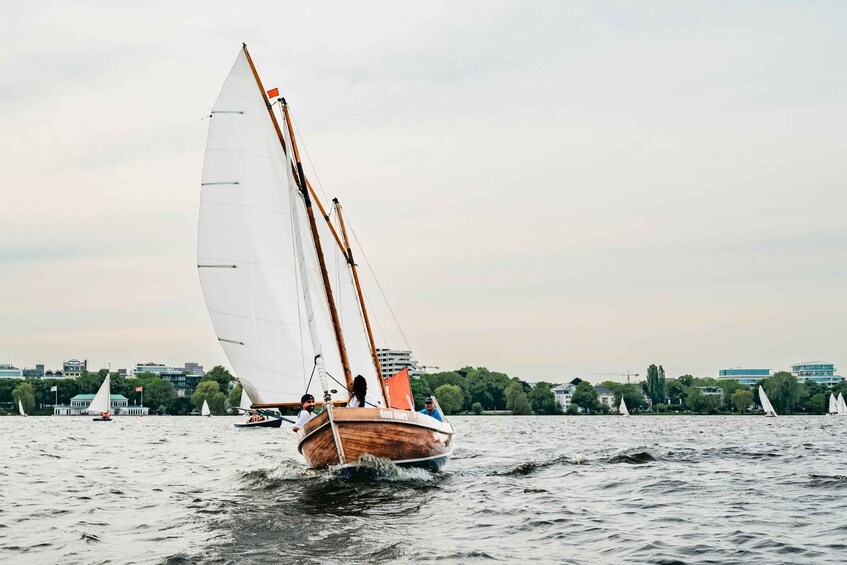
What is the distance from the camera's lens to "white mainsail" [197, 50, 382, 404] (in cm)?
2905

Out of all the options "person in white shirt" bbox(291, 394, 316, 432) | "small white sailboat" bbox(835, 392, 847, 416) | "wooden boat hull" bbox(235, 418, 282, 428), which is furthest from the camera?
"small white sailboat" bbox(835, 392, 847, 416)

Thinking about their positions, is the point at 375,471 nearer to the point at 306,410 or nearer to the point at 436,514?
the point at 306,410

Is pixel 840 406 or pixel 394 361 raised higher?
pixel 394 361

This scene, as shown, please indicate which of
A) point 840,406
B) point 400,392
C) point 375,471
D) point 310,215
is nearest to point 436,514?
point 375,471

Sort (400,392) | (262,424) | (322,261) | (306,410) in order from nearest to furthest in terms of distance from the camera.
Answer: (306,410) → (322,261) → (400,392) → (262,424)

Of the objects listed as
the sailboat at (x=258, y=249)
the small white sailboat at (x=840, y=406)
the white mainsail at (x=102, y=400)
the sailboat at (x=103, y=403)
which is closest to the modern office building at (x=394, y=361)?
the sailboat at (x=258, y=249)

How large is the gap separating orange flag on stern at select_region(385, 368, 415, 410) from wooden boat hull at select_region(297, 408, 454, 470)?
685 centimetres

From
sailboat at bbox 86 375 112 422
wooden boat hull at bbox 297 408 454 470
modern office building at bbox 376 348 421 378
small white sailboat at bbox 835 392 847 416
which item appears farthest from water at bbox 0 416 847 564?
small white sailboat at bbox 835 392 847 416

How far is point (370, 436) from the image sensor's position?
25.2 m

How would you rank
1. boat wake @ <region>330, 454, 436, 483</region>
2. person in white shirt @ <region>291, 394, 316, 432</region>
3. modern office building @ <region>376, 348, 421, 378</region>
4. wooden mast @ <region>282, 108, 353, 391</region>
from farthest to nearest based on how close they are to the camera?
modern office building @ <region>376, 348, 421, 378</region>
wooden mast @ <region>282, 108, 353, 391</region>
person in white shirt @ <region>291, 394, 316, 432</region>
boat wake @ <region>330, 454, 436, 483</region>

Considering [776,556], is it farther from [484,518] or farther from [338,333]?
[338,333]

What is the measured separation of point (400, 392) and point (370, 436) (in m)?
10.3

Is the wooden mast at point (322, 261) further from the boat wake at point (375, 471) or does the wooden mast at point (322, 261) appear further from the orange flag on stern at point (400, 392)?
the orange flag on stern at point (400, 392)

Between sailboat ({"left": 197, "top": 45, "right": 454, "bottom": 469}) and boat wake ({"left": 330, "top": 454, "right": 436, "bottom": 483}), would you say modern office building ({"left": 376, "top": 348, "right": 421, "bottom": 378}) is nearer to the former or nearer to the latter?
sailboat ({"left": 197, "top": 45, "right": 454, "bottom": 469})
